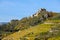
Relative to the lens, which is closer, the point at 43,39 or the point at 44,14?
the point at 43,39

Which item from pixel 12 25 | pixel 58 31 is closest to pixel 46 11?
pixel 12 25

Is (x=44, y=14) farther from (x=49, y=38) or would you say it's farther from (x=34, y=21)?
(x=49, y=38)

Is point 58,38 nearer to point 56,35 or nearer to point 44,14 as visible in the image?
point 56,35

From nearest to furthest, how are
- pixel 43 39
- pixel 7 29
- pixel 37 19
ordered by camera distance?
pixel 43 39
pixel 37 19
pixel 7 29

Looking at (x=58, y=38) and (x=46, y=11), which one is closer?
(x=58, y=38)

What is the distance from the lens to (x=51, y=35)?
89312mm

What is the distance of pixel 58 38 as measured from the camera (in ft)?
277

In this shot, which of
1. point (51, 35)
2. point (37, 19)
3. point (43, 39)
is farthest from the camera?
point (37, 19)

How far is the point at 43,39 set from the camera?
3290 inches

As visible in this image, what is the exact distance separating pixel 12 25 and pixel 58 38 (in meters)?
85.2

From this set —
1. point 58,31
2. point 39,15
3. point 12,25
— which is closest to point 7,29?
point 12,25

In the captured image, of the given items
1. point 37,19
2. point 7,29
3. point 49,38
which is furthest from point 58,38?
point 7,29

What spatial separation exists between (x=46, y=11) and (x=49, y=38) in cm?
7271

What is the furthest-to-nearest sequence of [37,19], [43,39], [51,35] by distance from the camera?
[37,19], [51,35], [43,39]
